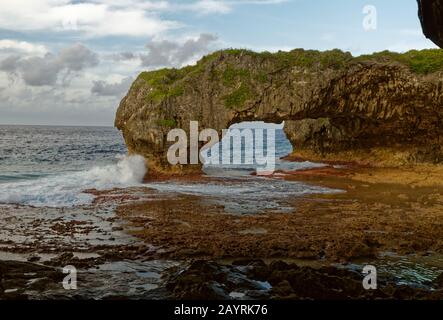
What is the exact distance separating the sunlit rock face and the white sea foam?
18.1 metres

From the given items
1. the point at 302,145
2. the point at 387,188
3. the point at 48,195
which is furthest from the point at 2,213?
the point at 302,145

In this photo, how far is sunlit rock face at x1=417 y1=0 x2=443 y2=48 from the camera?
419 inches

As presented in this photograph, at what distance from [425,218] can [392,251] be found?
18.8ft

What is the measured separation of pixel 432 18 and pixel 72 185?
24.2 meters

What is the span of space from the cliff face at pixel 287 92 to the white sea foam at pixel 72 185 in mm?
2151

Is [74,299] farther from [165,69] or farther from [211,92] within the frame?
[165,69]

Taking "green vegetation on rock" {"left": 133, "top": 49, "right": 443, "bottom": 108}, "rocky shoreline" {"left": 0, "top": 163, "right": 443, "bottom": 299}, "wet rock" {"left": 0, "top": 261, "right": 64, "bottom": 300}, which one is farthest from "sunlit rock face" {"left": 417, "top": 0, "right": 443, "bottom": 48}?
"green vegetation on rock" {"left": 133, "top": 49, "right": 443, "bottom": 108}

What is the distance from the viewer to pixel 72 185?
29359 mm

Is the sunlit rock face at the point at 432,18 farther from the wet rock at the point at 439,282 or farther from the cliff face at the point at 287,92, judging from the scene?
the cliff face at the point at 287,92

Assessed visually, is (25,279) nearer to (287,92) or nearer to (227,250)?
(227,250)

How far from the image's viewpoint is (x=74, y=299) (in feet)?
31.9

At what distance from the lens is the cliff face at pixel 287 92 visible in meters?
33.9

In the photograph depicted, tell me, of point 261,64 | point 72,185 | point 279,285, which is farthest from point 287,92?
point 279,285

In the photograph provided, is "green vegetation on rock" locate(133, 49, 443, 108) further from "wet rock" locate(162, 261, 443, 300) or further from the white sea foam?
"wet rock" locate(162, 261, 443, 300)
